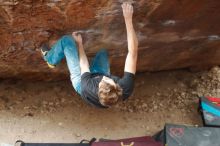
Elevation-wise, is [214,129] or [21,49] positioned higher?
[21,49]

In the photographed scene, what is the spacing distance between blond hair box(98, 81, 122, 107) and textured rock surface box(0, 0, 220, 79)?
0.82 meters

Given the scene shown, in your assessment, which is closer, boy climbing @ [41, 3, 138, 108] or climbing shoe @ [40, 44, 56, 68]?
boy climbing @ [41, 3, 138, 108]

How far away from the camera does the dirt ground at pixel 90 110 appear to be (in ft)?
18.7

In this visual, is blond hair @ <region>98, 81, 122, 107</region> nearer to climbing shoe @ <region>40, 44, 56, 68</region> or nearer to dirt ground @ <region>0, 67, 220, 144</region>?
climbing shoe @ <region>40, 44, 56, 68</region>

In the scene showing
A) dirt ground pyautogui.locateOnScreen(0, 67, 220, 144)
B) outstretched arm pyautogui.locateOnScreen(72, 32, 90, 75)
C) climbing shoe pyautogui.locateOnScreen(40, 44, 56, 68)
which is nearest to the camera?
outstretched arm pyautogui.locateOnScreen(72, 32, 90, 75)

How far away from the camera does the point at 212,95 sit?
6406 millimetres

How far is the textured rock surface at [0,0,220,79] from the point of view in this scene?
14.2 ft

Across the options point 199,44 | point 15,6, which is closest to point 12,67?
point 15,6

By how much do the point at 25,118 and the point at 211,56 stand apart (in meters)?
2.49

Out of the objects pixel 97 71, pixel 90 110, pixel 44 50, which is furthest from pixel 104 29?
pixel 90 110

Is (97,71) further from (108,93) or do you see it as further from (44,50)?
(108,93)

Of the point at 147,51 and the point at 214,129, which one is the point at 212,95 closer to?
the point at 214,129

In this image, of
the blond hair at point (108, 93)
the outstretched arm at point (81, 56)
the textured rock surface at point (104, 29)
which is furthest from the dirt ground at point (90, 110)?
the blond hair at point (108, 93)

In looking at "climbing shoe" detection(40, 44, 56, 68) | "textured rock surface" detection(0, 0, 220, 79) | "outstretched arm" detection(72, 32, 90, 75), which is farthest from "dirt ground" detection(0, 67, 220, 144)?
"outstretched arm" detection(72, 32, 90, 75)
